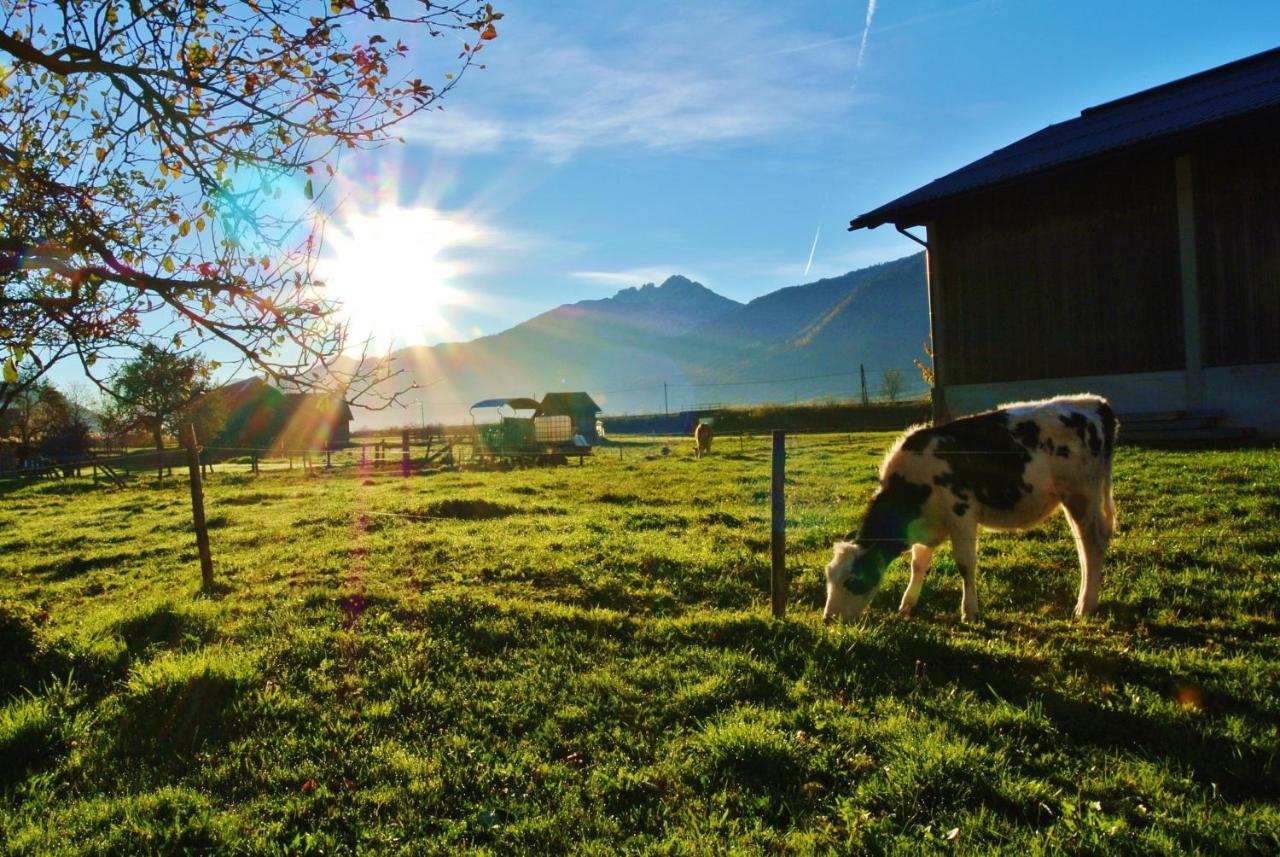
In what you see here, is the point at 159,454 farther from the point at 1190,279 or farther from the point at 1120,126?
the point at 1120,126

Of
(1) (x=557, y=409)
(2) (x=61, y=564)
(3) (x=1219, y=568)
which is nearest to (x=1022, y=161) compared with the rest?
(3) (x=1219, y=568)

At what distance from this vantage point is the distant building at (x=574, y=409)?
→ 58.1m

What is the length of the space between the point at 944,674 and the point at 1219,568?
413cm

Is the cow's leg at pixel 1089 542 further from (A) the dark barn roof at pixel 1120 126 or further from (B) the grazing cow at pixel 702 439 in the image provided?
(B) the grazing cow at pixel 702 439

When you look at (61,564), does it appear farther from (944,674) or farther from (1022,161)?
(1022,161)

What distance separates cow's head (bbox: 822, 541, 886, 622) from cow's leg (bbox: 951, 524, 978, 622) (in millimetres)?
745

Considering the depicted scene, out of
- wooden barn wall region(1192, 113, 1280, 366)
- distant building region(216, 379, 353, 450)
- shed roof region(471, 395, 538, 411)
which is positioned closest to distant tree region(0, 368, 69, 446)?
distant building region(216, 379, 353, 450)

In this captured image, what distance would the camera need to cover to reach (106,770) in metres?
4.68

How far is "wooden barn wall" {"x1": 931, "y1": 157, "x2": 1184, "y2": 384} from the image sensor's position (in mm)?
14992

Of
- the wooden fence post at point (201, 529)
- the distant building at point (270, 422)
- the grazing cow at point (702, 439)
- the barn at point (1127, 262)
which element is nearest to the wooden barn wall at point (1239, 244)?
the barn at point (1127, 262)

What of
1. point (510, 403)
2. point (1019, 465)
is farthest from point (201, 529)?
point (510, 403)

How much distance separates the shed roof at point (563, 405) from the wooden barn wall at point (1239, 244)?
45663 millimetres

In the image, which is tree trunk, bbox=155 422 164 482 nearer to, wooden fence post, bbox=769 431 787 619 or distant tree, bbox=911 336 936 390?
wooden fence post, bbox=769 431 787 619

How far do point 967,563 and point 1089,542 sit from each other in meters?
1.12
